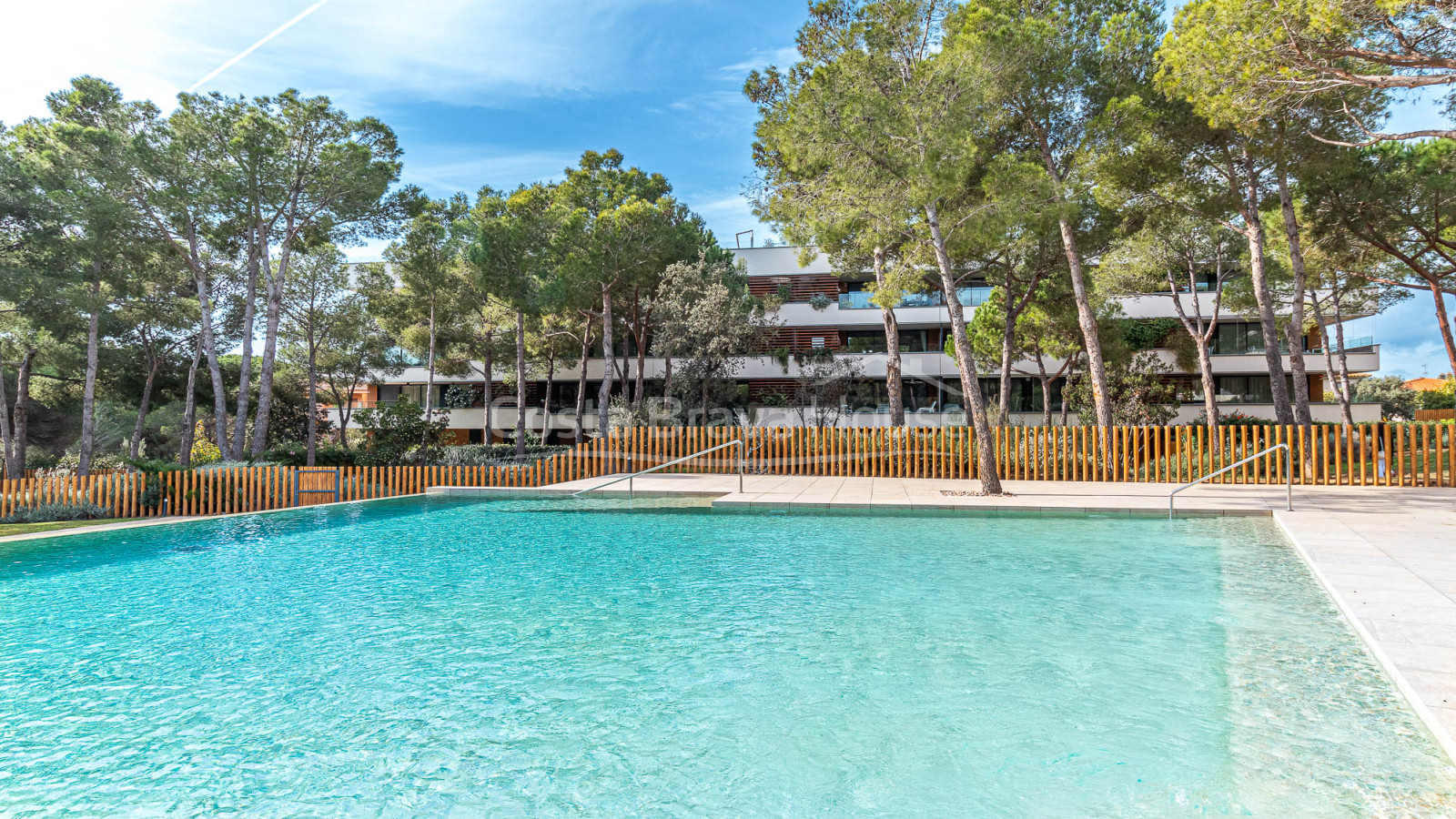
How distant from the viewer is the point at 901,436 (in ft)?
51.3

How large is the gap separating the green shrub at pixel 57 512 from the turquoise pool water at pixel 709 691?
6267 millimetres

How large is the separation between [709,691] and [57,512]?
555 inches

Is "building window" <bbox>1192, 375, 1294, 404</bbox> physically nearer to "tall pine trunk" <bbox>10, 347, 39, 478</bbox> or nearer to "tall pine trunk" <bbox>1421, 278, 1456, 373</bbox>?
"tall pine trunk" <bbox>1421, 278, 1456, 373</bbox>

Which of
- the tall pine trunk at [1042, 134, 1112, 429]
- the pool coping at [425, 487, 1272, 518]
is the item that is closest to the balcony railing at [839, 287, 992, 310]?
the tall pine trunk at [1042, 134, 1112, 429]

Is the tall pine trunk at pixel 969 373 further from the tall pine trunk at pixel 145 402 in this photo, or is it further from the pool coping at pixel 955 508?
the tall pine trunk at pixel 145 402

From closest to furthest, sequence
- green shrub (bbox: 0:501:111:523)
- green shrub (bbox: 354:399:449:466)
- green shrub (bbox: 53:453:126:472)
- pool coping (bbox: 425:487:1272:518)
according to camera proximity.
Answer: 1. pool coping (bbox: 425:487:1272:518)
2. green shrub (bbox: 0:501:111:523)
3. green shrub (bbox: 354:399:449:466)
4. green shrub (bbox: 53:453:126:472)

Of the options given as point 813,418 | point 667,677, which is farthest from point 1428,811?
point 813,418

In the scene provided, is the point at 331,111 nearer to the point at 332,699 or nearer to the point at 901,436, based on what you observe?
the point at 901,436

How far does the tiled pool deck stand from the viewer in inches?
144

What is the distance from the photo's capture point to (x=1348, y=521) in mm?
8352

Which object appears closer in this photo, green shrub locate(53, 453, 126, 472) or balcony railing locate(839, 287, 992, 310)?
green shrub locate(53, 453, 126, 472)

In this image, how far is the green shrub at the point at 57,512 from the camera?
11938 mm

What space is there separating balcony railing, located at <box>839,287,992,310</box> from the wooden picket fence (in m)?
13.6

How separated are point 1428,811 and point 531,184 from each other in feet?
86.2
